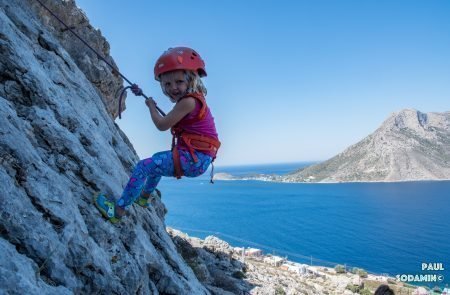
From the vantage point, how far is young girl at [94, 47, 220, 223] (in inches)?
204

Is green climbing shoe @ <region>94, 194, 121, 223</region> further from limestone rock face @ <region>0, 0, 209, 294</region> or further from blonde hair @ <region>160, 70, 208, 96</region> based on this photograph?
blonde hair @ <region>160, 70, 208, 96</region>

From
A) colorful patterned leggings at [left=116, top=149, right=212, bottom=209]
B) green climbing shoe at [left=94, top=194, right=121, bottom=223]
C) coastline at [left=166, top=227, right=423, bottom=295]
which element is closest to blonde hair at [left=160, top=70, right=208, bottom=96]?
colorful patterned leggings at [left=116, top=149, right=212, bottom=209]

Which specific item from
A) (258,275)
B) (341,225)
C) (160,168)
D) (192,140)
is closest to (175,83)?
(192,140)

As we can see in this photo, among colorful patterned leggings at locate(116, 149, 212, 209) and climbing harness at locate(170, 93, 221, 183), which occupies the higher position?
climbing harness at locate(170, 93, 221, 183)

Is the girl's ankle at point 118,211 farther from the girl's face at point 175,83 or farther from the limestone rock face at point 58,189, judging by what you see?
the girl's face at point 175,83

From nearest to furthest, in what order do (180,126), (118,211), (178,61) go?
1. (178,61)
2. (180,126)
3. (118,211)

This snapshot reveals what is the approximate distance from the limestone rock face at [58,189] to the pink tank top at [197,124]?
6.14 ft

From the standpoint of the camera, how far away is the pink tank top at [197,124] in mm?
5438

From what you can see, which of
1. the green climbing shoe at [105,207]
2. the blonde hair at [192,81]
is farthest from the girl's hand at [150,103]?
the green climbing shoe at [105,207]

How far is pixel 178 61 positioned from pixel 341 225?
12331 cm

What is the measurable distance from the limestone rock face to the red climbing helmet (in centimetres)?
211

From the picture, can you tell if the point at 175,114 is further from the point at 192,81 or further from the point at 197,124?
the point at 192,81

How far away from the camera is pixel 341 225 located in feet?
387

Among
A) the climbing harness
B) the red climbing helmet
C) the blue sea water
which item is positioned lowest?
the climbing harness
